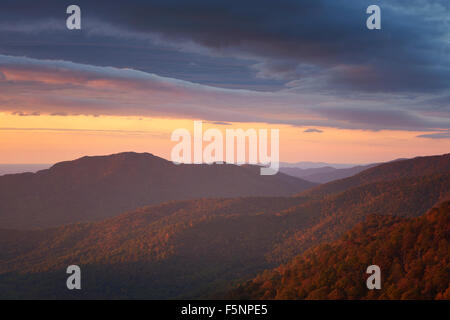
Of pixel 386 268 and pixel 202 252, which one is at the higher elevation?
pixel 386 268

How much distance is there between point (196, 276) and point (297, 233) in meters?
54.2

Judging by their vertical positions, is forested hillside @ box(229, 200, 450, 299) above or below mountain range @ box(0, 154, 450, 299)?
above

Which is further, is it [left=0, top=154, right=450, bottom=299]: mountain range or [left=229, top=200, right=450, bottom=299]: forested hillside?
[left=0, top=154, right=450, bottom=299]: mountain range

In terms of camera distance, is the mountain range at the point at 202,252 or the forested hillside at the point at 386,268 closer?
the forested hillside at the point at 386,268

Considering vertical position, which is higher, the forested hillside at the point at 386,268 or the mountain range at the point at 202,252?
the forested hillside at the point at 386,268

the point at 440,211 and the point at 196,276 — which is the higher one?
the point at 440,211

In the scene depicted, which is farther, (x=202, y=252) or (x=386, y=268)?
(x=202, y=252)

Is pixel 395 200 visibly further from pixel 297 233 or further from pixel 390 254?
pixel 390 254

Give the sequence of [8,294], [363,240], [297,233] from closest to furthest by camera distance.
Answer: [363,240] → [8,294] → [297,233]

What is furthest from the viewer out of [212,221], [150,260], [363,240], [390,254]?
[212,221]
